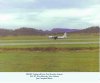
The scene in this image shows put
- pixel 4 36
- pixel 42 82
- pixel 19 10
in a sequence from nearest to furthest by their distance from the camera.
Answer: pixel 42 82
pixel 19 10
pixel 4 36

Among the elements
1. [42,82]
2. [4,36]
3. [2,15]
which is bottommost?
[42,82]

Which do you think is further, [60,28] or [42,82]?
[60,28]

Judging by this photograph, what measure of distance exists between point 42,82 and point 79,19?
1171mm

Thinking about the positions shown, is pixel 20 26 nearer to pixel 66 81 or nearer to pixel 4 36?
pixel 4 36

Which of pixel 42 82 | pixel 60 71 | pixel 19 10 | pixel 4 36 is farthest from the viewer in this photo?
pixel 4 36

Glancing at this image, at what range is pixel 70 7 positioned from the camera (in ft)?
13.3

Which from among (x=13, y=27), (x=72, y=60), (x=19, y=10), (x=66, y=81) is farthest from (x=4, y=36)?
(x=66, y=81)

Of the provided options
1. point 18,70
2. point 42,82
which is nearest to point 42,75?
point 42,82

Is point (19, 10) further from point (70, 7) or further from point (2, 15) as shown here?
point (70, 7)

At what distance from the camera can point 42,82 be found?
3.58m

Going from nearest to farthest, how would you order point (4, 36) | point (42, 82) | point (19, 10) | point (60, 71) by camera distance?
point (42, 82), point (60, 71), point (19, 10), point (4, 36)

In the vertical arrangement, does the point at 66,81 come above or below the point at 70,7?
below

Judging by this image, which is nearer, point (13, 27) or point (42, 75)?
point (42, 75)

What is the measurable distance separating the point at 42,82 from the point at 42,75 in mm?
125
